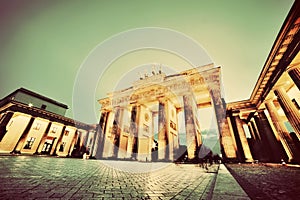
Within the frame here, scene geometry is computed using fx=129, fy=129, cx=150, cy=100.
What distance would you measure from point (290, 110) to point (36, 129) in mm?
36856

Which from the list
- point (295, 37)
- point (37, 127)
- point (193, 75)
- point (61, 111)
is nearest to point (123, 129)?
point (193, 75)

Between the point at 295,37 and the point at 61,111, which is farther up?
the point at 61,111

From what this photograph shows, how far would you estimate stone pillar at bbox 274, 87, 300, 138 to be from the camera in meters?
9.60

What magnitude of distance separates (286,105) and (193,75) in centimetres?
922

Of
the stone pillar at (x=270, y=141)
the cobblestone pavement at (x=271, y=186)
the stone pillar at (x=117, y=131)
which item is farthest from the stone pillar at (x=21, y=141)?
the stone pillar at (x=270, y=141)

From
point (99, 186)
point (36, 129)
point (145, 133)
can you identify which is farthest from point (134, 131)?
point (36, 129)

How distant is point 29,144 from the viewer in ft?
78.6

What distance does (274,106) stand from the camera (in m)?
13.2

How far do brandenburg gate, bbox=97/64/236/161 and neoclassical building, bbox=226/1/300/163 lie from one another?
11.8 ft

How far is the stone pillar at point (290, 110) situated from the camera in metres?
9.60

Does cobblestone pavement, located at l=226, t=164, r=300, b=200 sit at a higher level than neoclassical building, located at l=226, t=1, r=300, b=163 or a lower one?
lower

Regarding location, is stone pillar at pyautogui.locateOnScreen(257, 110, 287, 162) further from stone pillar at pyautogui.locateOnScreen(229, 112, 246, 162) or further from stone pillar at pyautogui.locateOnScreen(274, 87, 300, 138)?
stone pillar at pyautogui.locateOnScreen(274, 87, 300, 138)

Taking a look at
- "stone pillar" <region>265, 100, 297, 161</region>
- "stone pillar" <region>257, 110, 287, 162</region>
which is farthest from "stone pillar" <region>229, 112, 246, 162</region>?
"stone pillar" <region>265, 100, 297, 161</region>

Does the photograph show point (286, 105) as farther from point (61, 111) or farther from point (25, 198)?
point (61, 111)
